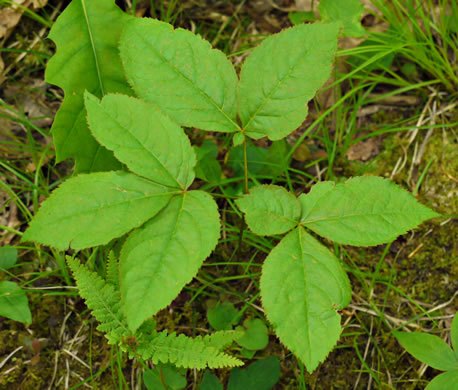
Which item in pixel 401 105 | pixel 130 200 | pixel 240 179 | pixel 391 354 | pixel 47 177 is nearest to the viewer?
pixel 130 200

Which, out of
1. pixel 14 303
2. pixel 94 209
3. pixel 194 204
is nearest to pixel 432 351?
pixel 194 204

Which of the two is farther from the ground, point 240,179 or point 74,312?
point 240,179

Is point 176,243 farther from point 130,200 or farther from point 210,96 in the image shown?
Result: point 210,96

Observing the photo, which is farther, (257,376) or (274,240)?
(274,240)

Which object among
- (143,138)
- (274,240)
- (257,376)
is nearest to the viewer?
(143,138)

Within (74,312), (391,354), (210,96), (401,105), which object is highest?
(210,96)

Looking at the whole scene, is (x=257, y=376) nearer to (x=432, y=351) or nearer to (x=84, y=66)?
(x=432, y=351)

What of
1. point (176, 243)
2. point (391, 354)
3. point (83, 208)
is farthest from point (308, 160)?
point (83, 208)
